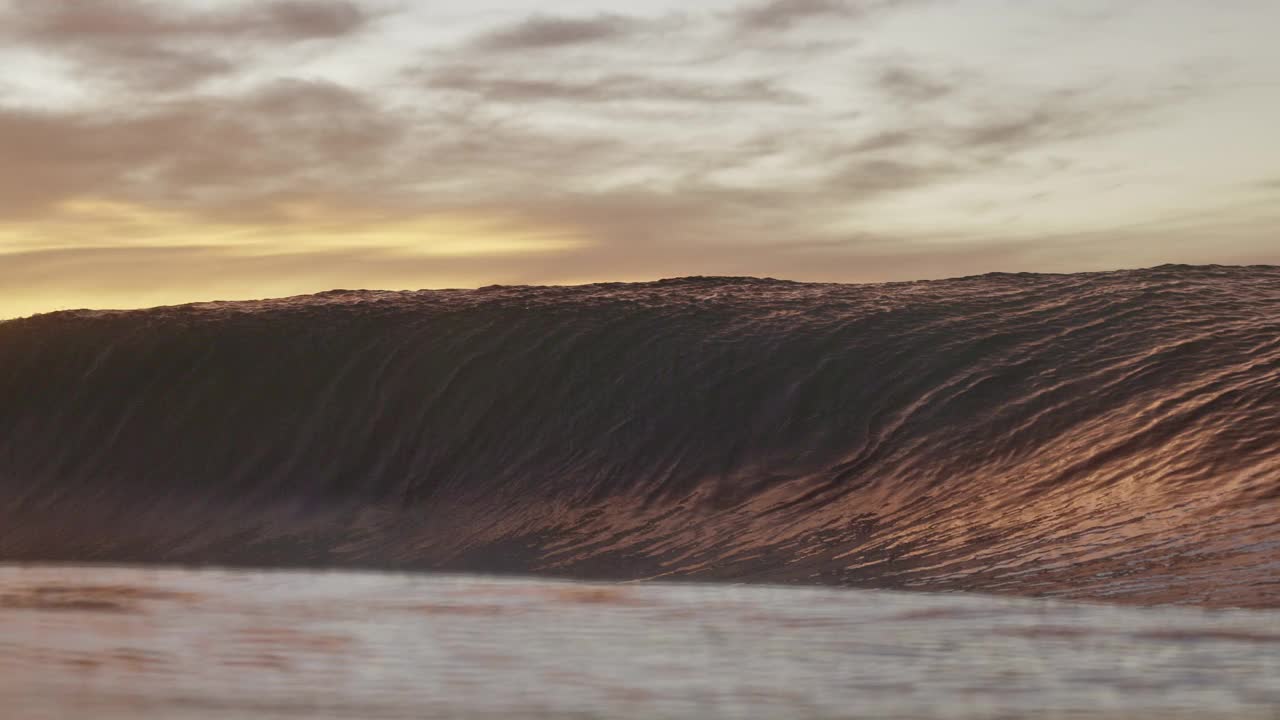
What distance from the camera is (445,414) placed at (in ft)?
76.8

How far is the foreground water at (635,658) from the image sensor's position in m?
7.29

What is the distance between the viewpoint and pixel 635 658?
8.78 metres

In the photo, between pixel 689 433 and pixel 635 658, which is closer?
pixel 635 658

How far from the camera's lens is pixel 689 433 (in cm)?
2100

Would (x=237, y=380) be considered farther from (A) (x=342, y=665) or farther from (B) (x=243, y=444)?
(A) (x=342, y=665)

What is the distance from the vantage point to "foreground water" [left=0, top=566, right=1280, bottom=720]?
7.29m

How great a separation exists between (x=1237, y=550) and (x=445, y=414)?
13.0 m

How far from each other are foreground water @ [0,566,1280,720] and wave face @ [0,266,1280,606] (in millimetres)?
2146

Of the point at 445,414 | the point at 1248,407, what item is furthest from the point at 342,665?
the point at 445,414

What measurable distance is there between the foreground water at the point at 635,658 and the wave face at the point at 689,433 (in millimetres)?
2146

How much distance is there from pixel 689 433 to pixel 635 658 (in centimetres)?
1225

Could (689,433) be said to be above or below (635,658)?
above

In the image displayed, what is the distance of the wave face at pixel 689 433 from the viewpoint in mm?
15212

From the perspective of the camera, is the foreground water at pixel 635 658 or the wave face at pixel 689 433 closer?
the foreground water at pixel 635 658
